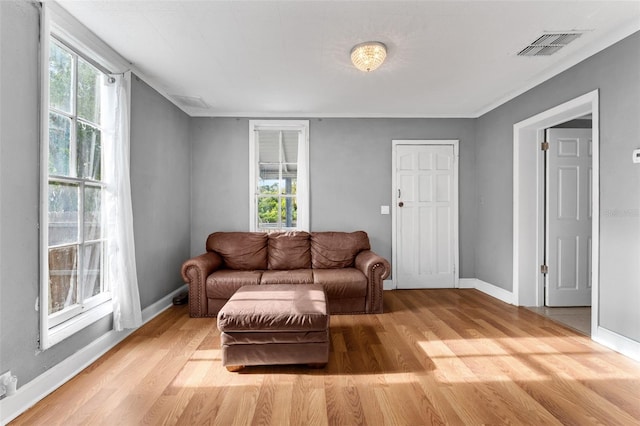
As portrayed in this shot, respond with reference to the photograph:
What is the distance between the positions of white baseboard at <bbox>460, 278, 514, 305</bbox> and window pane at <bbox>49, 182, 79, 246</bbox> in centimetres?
461

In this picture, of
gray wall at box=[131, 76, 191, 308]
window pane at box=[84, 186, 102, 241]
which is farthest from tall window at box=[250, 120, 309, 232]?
window pane at box=[84, 186, 102, 241]

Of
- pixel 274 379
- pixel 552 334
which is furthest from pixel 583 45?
pixel 274 379

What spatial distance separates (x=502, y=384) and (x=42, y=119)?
3.43 m

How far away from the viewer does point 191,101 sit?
13.6ft

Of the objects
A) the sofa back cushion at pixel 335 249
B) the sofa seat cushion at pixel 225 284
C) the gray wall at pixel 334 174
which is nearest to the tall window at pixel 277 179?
the gray wall at pixel 334 174

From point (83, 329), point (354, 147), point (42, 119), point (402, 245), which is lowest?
point (83, 329)

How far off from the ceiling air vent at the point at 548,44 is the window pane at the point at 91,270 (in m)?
4.06

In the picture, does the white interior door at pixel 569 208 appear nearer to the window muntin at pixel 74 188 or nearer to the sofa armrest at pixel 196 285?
the sofa armrest at pixel 196 285

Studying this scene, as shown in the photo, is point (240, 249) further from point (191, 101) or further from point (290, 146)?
point (191, 101)

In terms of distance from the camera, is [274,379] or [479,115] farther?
[479,115]

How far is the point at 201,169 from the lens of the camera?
4730 millimetres

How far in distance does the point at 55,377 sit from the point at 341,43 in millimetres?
3191

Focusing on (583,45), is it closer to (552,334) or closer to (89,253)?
(552,334)

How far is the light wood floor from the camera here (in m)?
1.84
